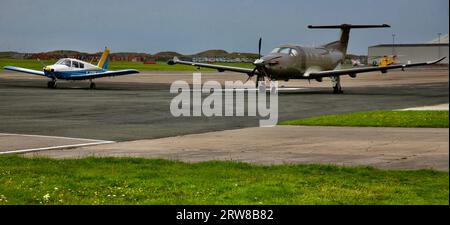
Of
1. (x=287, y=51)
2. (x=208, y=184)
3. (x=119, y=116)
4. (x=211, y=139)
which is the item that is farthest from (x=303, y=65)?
(x=208, y=184)

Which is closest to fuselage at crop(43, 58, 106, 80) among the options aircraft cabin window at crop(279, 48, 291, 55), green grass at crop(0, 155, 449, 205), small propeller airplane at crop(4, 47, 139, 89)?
small propeller airplane at crop(4, 47, 139, 89)

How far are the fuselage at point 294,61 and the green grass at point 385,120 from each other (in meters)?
19.8

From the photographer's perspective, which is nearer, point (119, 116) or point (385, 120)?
point (385, 120)

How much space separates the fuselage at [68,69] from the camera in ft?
189

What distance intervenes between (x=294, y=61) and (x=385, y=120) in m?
23.8

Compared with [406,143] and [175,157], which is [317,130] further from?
[175,157]

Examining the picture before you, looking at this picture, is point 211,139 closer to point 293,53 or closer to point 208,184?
point 208,184

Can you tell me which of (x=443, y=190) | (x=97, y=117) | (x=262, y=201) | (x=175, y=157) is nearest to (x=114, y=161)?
(x=175, y=157)

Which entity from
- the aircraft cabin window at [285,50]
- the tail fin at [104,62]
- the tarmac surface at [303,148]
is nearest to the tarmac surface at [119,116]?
the tarmac surface at [303,148]

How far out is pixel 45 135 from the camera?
72.3 feet

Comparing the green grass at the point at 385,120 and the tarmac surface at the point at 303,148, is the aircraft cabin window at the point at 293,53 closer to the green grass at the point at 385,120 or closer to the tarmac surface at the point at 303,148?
the green grass at the point at 385,120

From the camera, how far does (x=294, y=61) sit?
49.6 meters

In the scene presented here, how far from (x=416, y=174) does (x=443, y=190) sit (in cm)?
182

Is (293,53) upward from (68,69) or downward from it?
upward
